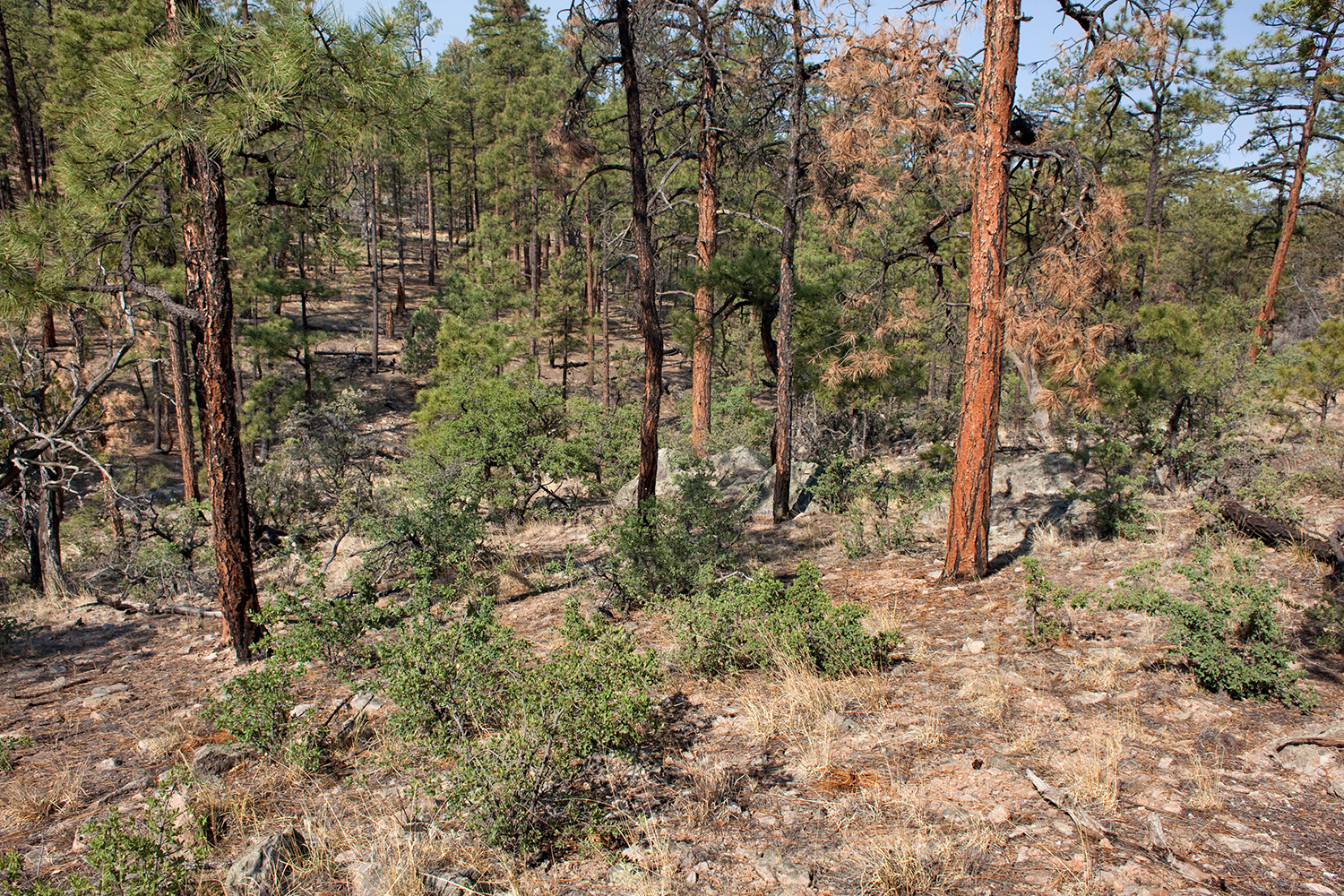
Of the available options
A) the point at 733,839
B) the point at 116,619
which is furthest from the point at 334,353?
the point at 733,839

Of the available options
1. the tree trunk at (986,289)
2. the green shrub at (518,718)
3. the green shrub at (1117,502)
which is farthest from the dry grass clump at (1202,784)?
the green shrub at (1117,502)

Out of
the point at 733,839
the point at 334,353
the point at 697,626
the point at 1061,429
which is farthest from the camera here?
the point at 334,353

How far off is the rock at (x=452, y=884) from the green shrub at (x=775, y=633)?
2569 millimetres

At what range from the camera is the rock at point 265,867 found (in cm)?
338

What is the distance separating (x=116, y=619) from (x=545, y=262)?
1316 inches

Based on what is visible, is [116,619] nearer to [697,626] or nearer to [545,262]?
[697,626]

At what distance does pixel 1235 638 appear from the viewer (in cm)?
511

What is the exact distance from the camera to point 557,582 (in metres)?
9.48

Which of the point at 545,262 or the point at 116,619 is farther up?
the point at 545,262

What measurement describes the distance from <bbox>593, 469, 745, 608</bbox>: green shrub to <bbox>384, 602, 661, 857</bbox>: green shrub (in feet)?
8.95

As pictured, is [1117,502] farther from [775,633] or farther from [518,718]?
[518,718]

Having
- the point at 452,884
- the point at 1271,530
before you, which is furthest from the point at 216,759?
the point at 1271,530

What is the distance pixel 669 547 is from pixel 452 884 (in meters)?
4.70

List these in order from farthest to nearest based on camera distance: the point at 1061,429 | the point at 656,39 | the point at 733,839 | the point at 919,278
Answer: the point at 919,278 < the point at 1061,429 < the point at 656,39 < the point at 733,839
